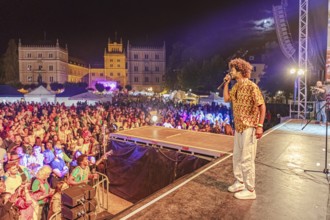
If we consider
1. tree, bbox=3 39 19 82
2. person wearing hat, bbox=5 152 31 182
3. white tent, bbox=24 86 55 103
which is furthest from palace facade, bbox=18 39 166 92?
person wearing hat, bbox=5 152 31 182

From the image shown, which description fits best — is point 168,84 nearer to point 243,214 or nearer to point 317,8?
point 317,8

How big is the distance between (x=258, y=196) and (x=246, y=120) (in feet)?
3.22

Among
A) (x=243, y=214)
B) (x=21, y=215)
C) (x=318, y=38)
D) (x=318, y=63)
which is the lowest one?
(x=21, y=215)

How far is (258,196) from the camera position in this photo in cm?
332

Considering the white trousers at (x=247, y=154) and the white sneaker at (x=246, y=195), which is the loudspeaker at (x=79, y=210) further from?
the white trousers at (x=247, y=154)

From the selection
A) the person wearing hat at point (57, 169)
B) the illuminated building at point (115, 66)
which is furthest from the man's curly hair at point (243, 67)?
the illuminated building at point (115, 66)

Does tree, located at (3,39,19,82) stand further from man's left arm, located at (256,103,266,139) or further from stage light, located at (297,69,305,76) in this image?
man's left arm, located at (256,103,266,139)

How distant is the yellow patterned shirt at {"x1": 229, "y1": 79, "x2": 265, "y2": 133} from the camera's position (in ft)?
10.1

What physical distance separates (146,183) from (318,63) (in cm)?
960

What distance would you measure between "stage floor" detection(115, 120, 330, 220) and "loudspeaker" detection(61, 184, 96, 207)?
27.2 inches

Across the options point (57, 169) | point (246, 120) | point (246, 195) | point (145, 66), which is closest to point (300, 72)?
point (246, 120)

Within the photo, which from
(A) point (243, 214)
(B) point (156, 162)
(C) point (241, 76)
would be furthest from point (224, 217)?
(B) point (156, 162)

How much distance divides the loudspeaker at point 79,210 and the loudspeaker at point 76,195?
0.05 metres

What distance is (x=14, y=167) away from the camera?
4605 millimetres
